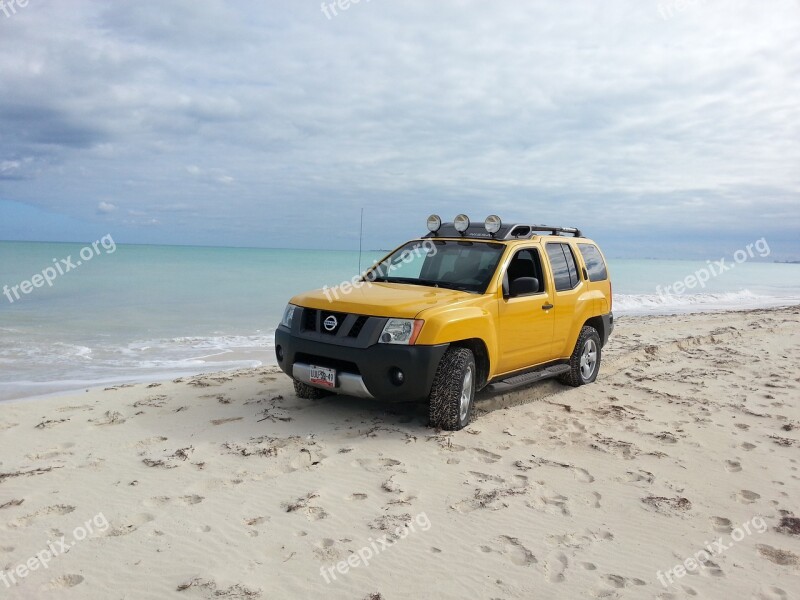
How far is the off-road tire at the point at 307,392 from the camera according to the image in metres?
6.31

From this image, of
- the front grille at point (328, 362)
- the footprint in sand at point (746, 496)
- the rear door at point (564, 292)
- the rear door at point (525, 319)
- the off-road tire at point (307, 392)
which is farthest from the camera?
the rear door at point (564, 292)

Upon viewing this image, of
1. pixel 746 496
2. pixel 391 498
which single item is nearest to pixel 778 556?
pixel 746 496

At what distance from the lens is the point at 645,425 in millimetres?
6004

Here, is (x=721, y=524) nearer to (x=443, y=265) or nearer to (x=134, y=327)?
(x=443, y=265)

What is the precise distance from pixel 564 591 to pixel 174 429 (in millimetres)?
3789

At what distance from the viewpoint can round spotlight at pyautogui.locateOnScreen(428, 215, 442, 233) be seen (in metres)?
6.86

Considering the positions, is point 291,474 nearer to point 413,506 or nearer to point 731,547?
point 413,506

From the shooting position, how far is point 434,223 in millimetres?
6875

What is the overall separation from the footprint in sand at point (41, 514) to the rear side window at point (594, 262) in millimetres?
6077

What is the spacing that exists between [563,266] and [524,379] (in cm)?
161

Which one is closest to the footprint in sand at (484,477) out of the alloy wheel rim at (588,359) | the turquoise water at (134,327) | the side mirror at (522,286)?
the side mirror at (522,286)

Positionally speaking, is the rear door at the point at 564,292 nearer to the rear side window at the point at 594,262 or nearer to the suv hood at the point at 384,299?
the rear side window at the point at 594,262

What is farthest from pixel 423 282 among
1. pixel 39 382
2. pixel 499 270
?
pixel 39 382

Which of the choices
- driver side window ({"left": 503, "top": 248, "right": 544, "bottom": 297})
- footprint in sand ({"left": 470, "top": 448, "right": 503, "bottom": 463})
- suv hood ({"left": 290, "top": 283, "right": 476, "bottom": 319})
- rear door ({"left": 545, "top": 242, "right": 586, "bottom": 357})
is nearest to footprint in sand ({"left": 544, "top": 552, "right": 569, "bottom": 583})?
footprint in sand ({"left": 470, "top": 448, "right": 503, "bottom": 463})
